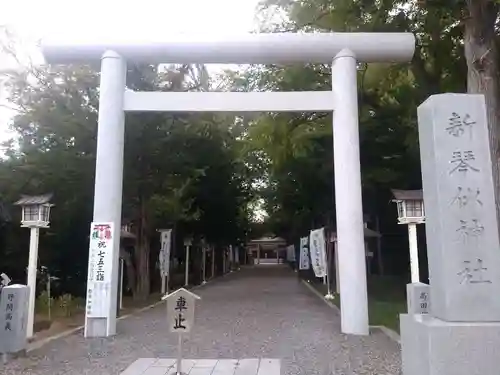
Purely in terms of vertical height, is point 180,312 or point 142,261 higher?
point 142,261

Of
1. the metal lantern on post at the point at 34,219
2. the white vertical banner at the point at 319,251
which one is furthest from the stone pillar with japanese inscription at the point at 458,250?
the white vertical banner at the point at 319,251

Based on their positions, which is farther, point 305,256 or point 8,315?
point 305,256

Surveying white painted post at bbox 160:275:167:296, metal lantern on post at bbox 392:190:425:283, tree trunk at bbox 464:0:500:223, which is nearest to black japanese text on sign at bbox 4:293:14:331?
metal lantern on post at bbox 392:190:425:283

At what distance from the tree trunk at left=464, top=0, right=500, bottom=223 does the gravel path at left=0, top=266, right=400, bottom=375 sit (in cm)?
470

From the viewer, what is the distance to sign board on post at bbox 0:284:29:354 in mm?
7199

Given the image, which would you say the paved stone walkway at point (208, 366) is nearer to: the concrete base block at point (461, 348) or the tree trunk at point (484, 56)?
the concrete base block at point (461, 348)

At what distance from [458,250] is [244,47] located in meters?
6.96

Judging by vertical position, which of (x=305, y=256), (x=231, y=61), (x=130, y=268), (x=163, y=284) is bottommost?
(x=163, y=284)

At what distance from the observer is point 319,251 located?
16.1 metres

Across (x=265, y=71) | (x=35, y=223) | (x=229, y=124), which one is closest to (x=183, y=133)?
(x=265, y=71)

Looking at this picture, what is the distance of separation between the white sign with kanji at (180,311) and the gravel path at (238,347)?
1107mm

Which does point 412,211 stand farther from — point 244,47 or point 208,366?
point 208,366

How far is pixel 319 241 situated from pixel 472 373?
11.7 m

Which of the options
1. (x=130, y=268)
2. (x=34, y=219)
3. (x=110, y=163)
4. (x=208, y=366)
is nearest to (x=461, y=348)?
(x=208, y=366)
